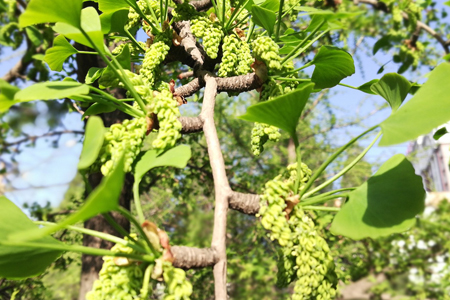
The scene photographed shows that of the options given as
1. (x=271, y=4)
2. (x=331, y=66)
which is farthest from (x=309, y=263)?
(x=271, y=4)

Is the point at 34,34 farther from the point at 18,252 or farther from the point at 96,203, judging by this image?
the point at 96,203

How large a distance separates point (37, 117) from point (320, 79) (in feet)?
8.28

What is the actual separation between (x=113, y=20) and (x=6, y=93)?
36cm

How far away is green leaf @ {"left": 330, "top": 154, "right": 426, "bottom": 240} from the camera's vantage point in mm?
427

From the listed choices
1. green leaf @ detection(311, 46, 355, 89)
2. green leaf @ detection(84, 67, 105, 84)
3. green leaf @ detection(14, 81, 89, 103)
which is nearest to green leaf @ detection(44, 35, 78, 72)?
green leaf @ detection(84, 67, 105, 84)

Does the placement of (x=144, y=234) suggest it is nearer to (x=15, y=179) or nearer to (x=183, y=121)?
(x=183, y=121)

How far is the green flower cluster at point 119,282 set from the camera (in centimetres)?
41

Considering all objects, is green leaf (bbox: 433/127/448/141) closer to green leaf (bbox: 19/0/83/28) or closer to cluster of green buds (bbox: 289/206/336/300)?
cluster of green buds (bbox: 289/206/336/300)

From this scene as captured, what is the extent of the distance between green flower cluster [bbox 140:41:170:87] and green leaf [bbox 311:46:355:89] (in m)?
0.30

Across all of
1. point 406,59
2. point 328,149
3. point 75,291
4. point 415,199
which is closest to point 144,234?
point 415,199

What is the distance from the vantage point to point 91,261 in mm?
1552

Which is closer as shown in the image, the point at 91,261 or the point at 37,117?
the point at 91,261

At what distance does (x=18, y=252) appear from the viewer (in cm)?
44

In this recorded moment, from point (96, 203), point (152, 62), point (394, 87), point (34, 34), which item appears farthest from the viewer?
point (34, 34)
